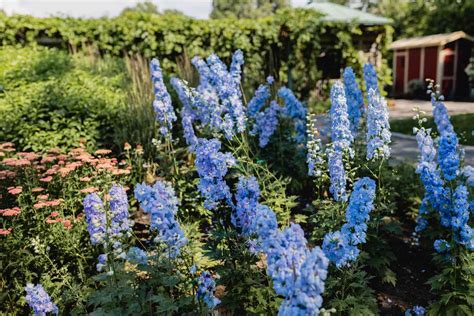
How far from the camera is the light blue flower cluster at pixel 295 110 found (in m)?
4.45

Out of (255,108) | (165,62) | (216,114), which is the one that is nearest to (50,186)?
(216,114)

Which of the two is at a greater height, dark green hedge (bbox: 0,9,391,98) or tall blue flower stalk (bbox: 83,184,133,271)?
dark green hedge (bbox: 0,9,391,98)

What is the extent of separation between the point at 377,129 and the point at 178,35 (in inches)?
338

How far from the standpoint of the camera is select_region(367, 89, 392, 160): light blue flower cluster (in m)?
3.11

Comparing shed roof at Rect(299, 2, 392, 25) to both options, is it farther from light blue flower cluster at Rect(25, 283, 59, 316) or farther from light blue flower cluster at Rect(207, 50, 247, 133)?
light blue flower cluster at Rect(25, 283, 59, 316)

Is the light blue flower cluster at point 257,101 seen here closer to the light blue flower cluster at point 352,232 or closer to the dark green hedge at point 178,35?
the light blue flower cluster at point 352,232

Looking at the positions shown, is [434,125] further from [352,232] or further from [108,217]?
[108,217]

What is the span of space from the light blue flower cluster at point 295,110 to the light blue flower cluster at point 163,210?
2.45 m

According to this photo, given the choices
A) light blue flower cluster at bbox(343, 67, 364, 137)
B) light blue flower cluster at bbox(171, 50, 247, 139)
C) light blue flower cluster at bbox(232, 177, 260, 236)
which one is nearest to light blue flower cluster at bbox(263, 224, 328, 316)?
light blue flower cluster at bbox(232, 177, 260, 236)

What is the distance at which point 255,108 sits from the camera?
470cm

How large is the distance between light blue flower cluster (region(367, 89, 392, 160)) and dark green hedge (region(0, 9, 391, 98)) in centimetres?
733

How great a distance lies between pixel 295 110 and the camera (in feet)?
14.8

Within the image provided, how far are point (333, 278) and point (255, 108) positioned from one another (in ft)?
7.93

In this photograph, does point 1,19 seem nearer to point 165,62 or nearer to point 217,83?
point 165,62
